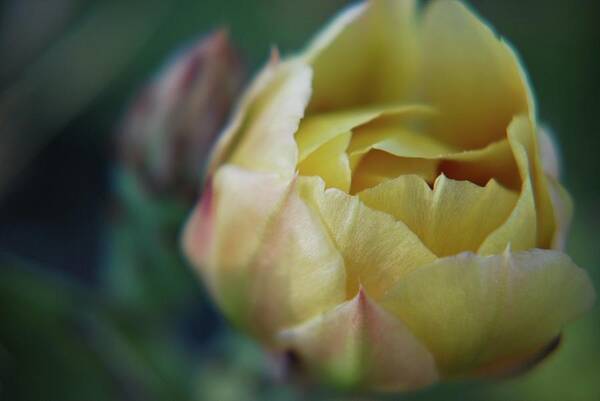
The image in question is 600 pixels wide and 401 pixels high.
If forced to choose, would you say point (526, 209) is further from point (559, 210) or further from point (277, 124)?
point (277, 124)

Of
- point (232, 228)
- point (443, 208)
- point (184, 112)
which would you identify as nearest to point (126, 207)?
point (184, 112)

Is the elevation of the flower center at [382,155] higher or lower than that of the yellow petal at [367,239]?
higher

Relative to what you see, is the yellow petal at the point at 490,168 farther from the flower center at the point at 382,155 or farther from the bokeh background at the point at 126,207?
the bokeh background at the point at 126,207

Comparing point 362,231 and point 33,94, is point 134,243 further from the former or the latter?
point 362,231

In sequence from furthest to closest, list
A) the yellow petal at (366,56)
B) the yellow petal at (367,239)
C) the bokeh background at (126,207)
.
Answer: the bokeh background at (126,207), the yellow petal at (366,56), the yellow petal at (367,239)

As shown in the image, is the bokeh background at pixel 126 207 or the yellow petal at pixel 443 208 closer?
the yellow petal at pixel 443 208

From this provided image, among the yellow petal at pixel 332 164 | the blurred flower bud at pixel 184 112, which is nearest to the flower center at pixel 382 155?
the yellow petal at pixel 332 164
